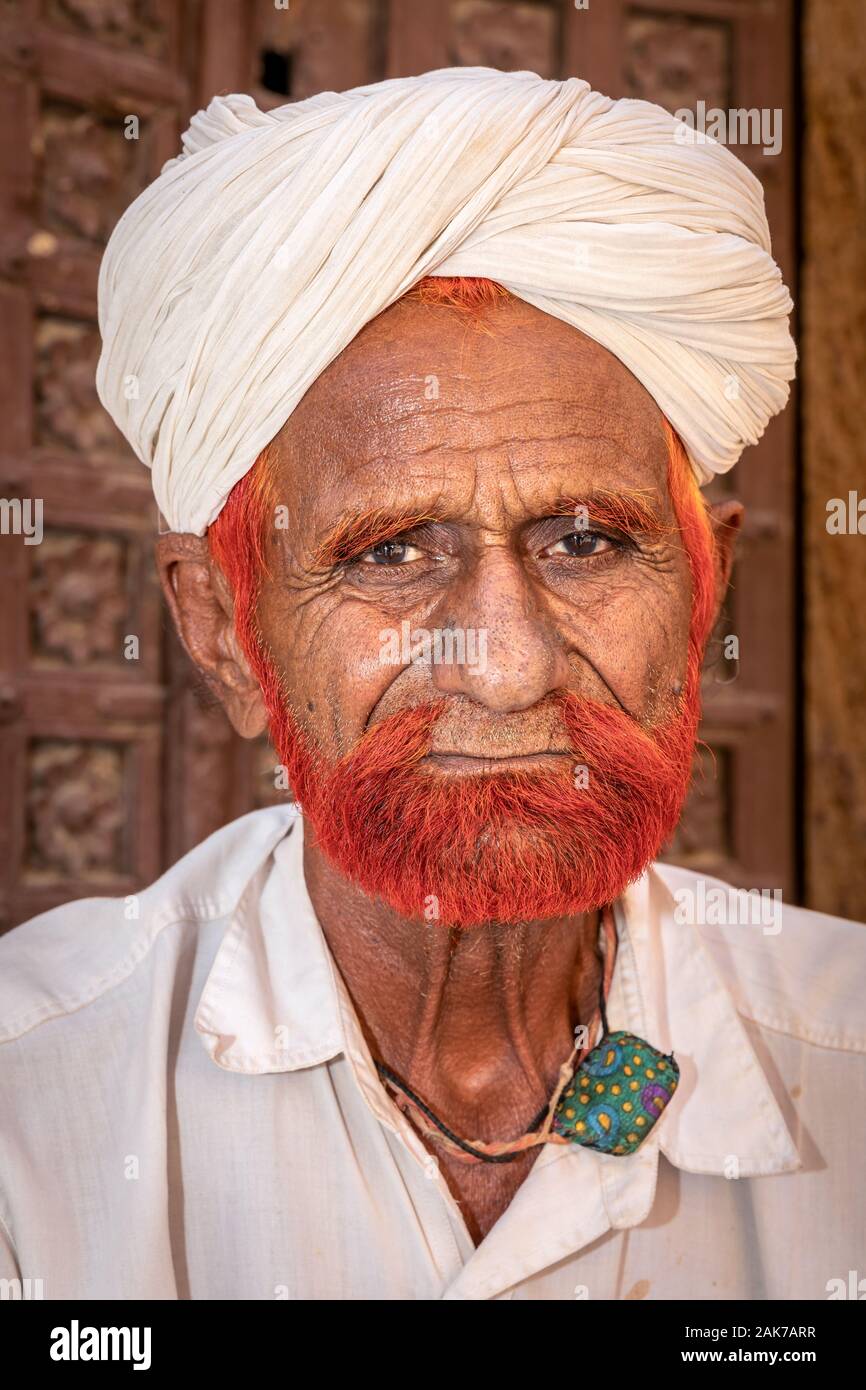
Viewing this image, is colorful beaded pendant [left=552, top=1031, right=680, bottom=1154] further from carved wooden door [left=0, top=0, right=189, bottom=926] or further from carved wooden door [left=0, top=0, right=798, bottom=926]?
carved wooden door [left=0, top=0, right=189, bottom=926]

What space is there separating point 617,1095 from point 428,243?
1.08m

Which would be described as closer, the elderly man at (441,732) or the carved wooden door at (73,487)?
the elderly man at (441,732)

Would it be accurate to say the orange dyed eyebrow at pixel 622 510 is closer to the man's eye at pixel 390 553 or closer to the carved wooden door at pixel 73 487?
the man's eye at pixel 390 553

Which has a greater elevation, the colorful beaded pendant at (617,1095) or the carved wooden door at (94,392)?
the carved wooden door at (94,392)

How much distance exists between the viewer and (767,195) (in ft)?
11.0

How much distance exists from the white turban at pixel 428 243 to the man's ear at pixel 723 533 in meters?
0.18

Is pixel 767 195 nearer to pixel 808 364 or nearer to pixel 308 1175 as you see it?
pixel 808 364

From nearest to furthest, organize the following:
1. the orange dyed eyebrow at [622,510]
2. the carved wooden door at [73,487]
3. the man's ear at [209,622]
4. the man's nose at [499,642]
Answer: the man's nose at [499,642] < the orange dyed eyebrow at [622,510] < the man's ear at [209,622] < the carved wooden door at [73,487]

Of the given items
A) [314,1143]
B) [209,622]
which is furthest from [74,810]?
[314,1143]

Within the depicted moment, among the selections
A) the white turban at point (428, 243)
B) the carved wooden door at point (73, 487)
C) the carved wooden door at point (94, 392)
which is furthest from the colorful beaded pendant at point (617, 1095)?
the carved wooden door at point (73, 487)

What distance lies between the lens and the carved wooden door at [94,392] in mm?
2881

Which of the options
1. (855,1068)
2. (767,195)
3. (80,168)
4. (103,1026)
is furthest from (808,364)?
(103,1026)

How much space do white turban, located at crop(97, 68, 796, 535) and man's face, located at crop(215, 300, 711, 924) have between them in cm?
5

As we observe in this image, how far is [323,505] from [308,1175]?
32.3 inches
